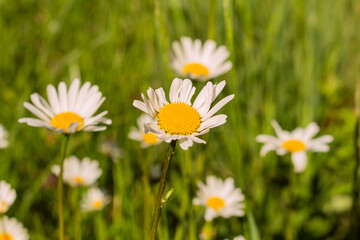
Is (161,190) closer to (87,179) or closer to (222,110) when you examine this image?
(87,179)

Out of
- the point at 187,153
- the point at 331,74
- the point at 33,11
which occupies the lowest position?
the point at 187,153

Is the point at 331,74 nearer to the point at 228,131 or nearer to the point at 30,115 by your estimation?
the point at 228,131

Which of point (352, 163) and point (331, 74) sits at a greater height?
point (331, 74)

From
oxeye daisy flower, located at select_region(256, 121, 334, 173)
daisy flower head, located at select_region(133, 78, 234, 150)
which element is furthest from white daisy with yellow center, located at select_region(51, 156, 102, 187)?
daisy flower head, located at select_region(133, 78, 234, 150)

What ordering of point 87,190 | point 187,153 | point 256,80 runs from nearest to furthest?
point 187,153 → point 87,190 → point 256,80

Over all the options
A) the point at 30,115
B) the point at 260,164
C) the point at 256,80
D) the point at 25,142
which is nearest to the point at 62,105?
the point at 25,142

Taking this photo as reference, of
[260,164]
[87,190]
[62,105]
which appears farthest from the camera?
[260,164]
